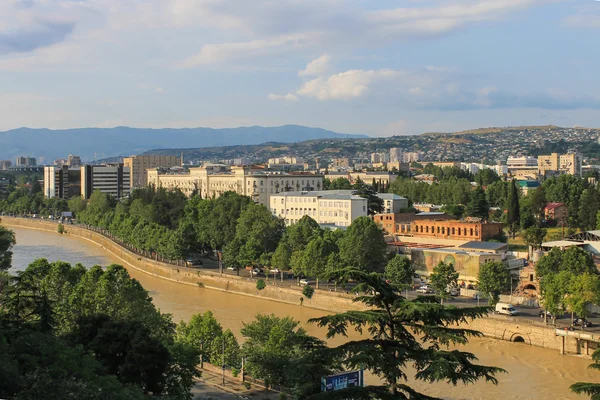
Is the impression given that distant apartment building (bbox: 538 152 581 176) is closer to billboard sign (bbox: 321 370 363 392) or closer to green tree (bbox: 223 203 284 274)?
green tree (bbox: 223 203 284 274)

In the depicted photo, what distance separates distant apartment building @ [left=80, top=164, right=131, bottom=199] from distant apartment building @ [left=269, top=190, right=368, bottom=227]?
54.8m

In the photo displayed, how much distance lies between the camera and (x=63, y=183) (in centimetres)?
11456

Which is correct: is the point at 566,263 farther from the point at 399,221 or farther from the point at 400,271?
the point at 399,221

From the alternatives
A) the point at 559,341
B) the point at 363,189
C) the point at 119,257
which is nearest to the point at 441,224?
the point at 363,189

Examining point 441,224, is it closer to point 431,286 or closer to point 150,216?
point 431,286

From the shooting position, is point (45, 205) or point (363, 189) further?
point (45, 205)

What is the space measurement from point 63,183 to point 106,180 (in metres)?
8.14

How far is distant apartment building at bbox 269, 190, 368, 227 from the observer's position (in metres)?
54.2

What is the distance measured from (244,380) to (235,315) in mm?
14051

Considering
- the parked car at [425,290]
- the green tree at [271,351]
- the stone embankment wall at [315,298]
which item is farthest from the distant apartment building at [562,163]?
the green tree at [271,351]

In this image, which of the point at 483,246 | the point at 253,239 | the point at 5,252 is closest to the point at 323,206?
the point at 253,239

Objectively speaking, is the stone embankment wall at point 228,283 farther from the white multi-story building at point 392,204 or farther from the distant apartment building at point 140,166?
the distant apartment building at point 140,166

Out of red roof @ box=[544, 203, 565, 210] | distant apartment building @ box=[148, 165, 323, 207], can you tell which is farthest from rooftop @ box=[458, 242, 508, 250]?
distant apartment building @ box=[148, 165, 323, 207]

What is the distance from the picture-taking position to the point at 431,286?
35844 mm
